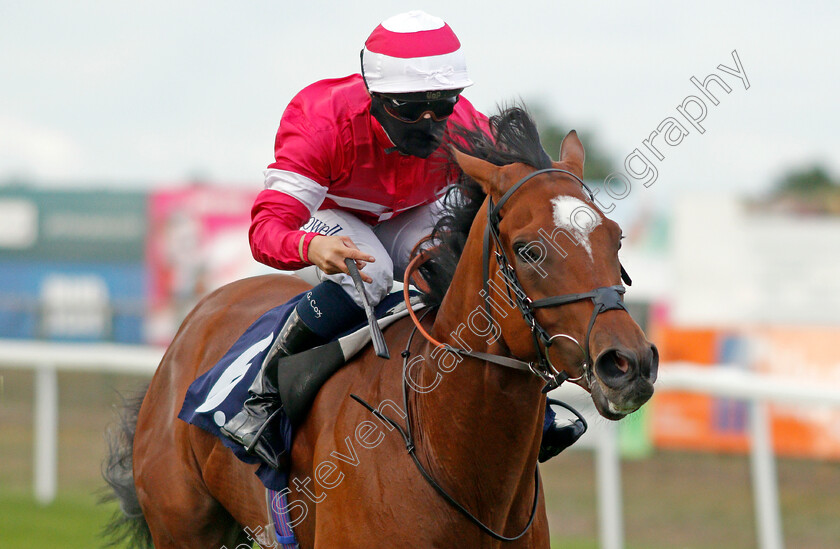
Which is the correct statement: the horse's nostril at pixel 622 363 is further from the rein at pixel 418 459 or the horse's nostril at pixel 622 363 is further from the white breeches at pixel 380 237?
the white breeches at pixel 380 237

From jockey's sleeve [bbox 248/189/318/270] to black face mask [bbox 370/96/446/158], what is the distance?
0.37 metres

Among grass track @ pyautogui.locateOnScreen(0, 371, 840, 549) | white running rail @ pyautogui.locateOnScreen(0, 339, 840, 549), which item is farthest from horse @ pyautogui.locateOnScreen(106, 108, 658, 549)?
grass track @ pyautogui.locateOnScreen(0, 371, 840, 549)

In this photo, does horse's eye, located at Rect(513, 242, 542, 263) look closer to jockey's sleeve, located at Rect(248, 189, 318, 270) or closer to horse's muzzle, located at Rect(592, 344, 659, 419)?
horse's muzzle, located at Rect(592, 344, 659, 419)

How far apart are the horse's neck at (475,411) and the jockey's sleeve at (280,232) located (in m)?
0.47

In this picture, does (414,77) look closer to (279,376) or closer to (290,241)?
(290,241)

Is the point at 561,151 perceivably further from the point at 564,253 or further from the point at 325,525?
the point at 325,525

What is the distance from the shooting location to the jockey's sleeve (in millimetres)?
3045

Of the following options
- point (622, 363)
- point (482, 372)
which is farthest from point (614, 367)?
point (482, 372)

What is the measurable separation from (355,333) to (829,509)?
744 centimetres

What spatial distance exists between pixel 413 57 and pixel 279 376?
43.2 inches

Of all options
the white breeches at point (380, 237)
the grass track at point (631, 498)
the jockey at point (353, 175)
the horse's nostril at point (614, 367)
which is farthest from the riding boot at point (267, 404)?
the grass track at point (631, 498)

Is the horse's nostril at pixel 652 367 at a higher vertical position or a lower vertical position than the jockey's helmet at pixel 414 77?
lower

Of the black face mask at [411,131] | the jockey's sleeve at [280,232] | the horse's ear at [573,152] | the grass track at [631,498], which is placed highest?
the black face mask at [411,131]

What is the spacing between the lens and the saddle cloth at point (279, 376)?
326 cm
